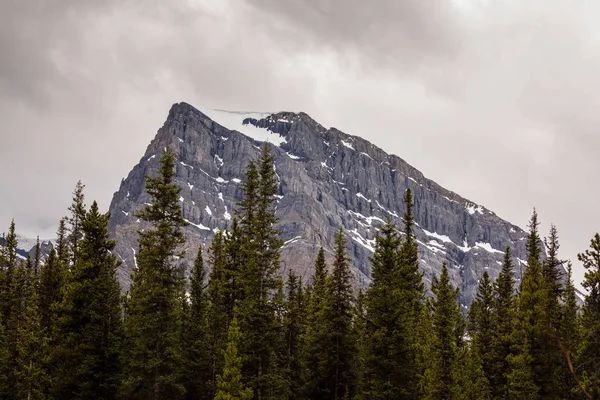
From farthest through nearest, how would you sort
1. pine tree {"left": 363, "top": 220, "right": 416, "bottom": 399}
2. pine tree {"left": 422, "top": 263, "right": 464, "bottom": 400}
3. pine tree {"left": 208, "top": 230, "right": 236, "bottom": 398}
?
pine tree {"left": 208, "top": 230, "right": 236, "bottom": 398} → pine tree {"left": 422, "top": 263, "right": 464, "bottom": 400} → pine tree {"left": 363, "top": 220, "right": 416, "bottom": 399}

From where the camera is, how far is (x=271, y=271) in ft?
121

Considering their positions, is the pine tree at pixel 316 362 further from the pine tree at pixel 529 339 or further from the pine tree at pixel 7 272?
the pine tree at pixel 7 272

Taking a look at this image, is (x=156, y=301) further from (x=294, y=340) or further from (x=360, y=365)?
(x=294, y=340)

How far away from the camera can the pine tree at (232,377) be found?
107ft

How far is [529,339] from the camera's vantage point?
4034 centimetres

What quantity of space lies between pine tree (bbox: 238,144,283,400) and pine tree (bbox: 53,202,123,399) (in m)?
7.84

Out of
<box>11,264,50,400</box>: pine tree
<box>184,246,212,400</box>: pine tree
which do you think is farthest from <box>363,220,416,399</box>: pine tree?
<box>11,264,50,400</box>: pine tree

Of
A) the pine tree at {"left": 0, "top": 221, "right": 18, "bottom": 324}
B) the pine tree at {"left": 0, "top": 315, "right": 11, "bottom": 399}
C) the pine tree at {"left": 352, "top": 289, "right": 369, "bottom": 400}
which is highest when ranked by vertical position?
the pine tree at {"left": 0, "top": 221, "right": 18, "bottom": 324}

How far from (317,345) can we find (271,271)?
683 cm

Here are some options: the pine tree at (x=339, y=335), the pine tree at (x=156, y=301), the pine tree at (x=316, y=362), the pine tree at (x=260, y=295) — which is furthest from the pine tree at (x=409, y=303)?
the pine tree at (x=156, y=301)

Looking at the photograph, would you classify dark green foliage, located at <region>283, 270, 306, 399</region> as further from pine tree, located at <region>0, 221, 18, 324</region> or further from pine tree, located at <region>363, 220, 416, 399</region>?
pine tree, located at <region>0, 221, 18, 324</region>

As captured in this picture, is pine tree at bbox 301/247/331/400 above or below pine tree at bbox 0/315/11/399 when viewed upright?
above

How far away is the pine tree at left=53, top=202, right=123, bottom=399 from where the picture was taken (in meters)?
33.0

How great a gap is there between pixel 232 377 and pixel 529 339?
2141cm
